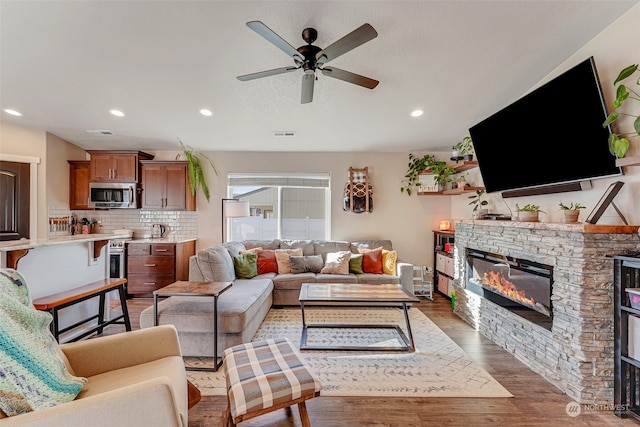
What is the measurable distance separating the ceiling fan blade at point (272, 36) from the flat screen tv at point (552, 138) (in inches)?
87.0

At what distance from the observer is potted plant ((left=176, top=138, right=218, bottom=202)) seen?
501cm

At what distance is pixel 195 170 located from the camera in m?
5.05

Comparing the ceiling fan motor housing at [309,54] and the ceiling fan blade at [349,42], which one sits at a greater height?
the ceiling fan motor housing at [309,54]

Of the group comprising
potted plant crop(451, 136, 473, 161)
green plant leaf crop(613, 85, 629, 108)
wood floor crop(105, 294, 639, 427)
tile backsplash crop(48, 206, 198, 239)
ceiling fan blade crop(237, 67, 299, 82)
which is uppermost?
ceiling fan blade crop(237, 67, 299, 82)

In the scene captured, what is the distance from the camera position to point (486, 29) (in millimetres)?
2354

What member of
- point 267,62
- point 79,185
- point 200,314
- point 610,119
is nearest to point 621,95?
point 610,119

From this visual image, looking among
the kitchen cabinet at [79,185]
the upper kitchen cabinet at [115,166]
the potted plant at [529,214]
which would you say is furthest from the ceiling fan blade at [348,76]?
the kitchen cabinet at [79,185]

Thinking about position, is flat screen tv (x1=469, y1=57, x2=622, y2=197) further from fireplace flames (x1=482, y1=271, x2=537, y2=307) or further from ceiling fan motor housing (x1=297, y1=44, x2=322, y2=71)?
ceiling fan motor housing (x1=297, y1=44, x2=322, y2=71)

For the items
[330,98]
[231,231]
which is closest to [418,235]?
[330,98]

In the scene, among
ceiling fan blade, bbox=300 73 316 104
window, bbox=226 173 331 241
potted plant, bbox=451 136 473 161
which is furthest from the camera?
window, bbox=226 173 331 241

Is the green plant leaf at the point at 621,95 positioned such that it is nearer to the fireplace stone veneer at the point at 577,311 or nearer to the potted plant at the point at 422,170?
the fireplace stone veneer at the point at 577,311

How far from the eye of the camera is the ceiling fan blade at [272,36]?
5.78ft

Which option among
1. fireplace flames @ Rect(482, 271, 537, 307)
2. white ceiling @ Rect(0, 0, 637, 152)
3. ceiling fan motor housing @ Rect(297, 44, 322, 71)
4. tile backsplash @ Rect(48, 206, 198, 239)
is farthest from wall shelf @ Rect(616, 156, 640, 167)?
tile backsplash @ Rect(48, 206, 198, 239)

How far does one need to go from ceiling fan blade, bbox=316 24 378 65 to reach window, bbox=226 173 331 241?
3.30 metres
